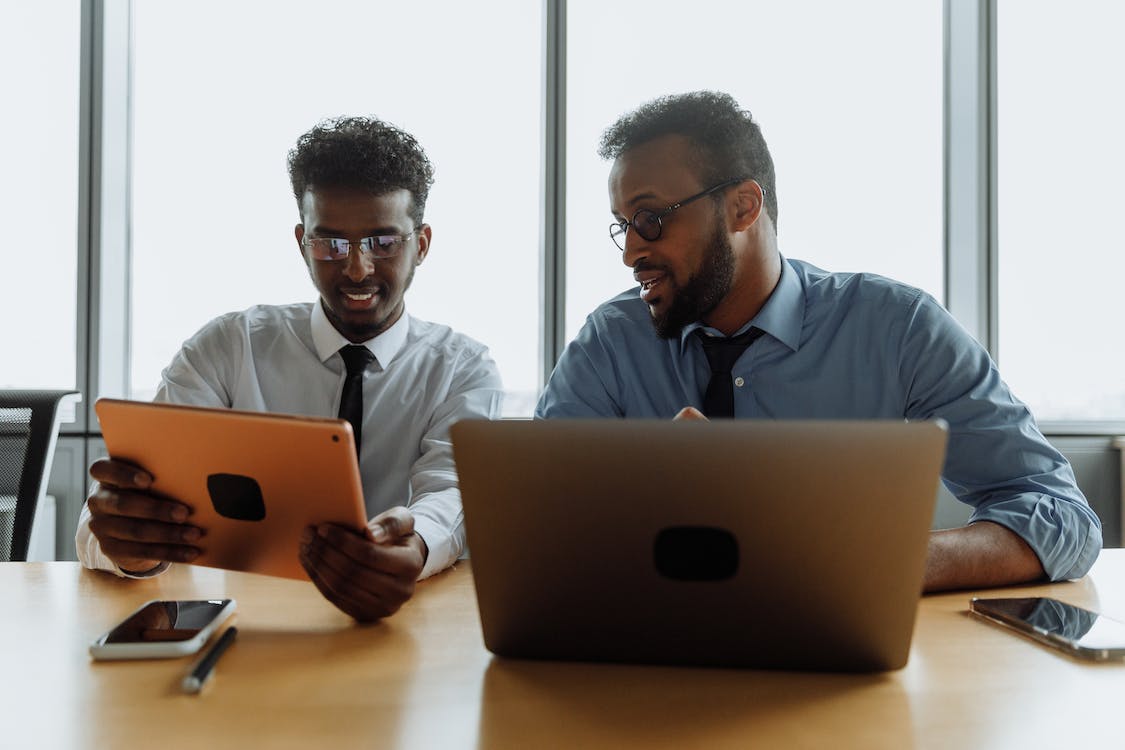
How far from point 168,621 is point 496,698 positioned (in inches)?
16.3

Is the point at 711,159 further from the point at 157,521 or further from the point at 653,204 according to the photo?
the point at 157,521

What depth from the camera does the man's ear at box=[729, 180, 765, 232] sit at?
1.84 metres

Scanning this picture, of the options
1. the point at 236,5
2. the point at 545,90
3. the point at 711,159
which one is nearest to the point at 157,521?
the point at 711,159

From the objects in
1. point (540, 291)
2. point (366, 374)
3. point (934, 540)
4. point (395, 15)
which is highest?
point (395, 15)

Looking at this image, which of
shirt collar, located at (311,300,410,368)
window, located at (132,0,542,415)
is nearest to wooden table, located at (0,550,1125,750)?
shirt collar, located at (311,300,410,368)

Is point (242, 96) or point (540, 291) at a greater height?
point (242, 96)

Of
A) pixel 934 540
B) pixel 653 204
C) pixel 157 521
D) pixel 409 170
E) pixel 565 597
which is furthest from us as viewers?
pixel 409 170

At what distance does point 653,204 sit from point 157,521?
1100 millimetres

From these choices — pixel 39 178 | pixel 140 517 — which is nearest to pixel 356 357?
pixel 140 517

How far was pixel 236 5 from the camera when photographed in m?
3.59

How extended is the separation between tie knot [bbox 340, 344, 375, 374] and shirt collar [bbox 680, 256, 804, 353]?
25.7 inches

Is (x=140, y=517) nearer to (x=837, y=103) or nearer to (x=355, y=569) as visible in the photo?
(x=355, y=569)

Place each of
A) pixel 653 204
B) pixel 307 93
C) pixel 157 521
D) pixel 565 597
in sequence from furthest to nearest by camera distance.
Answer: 1. pixel 307 93
2. pixel 653 204
3. pixel 157 521
4. pixel 565 597

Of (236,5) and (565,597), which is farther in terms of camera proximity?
(236,5)
